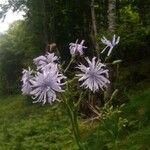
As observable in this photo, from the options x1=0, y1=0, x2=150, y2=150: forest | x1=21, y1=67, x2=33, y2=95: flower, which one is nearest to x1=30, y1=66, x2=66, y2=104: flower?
x1=0, y1=0, x2=150, y2=150: forest

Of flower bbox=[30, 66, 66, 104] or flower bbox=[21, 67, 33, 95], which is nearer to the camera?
flower bbox=[30, 66, 66, 104]

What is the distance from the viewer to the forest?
2803 millimetres

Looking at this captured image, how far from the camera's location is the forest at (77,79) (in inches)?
110

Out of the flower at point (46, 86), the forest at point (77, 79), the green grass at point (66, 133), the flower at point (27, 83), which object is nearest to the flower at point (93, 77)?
the forest at point (77, 79)

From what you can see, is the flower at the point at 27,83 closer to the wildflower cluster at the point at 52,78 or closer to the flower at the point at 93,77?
the wildflower cluster at the point at 52,78

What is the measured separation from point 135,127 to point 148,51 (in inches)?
374

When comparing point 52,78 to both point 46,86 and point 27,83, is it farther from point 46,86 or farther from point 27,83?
point 27,83

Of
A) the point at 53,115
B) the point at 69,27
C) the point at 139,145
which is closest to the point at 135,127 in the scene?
the point at 139,145

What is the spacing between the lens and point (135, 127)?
9.98 metres

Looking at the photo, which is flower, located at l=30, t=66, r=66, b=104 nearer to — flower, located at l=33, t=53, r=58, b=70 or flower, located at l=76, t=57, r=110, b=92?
flower, located at l=76, t=57, r=110, b=92

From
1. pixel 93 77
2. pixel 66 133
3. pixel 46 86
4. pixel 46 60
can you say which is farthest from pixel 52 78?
pixel 66 133

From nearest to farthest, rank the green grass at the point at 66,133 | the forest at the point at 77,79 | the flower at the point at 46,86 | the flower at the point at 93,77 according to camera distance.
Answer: the flower at the point at 46,86 → the flower at the point at 93,77 → the forest at the point at 77,79 → the green grass at the point at 66,133

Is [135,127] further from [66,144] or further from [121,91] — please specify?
[121,91]

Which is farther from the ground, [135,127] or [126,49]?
[126,49]
